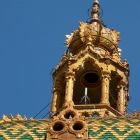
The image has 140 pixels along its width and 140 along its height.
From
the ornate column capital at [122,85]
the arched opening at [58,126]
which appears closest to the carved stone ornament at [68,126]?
the arched opening at [58,126]

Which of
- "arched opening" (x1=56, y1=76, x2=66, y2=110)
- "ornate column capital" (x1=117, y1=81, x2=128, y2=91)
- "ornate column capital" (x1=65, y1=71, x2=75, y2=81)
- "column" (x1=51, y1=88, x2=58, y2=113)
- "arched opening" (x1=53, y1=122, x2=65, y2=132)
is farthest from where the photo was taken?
"arched opening" (x1=56, y1=76, x2=66, y2=110)

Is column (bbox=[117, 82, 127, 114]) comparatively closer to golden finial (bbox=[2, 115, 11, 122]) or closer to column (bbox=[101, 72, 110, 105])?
column (bbox=[101, 72, 110, 105])

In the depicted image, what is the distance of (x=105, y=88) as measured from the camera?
181ft

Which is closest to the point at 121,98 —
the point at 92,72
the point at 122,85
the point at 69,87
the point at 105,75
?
the point at 122,85

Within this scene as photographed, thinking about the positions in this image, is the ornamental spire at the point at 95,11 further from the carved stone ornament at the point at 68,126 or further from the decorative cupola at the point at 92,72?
the carved stone ornament at the point at 68,126

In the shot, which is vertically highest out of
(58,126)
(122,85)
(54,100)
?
(122,85)

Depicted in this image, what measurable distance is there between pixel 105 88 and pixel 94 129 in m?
7.05

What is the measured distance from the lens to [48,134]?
45.4m

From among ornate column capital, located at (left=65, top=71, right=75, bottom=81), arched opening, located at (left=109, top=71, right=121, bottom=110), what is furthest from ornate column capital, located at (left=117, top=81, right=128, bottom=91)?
ornate column capital, located at (left=65, top=71, right=75, bottom=81)

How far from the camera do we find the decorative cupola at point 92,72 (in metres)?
56.2

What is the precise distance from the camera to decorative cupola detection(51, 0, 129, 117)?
56188mm

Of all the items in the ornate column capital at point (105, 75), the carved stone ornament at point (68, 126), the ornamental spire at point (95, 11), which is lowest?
the carved stone ornament at point (68, 126)

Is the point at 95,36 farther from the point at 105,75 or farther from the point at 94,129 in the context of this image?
the point at 94,129

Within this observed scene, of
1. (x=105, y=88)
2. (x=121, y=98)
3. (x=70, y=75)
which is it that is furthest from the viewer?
(x=121, y=98)
